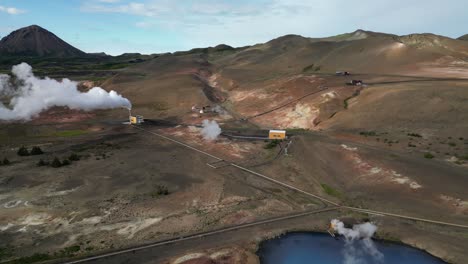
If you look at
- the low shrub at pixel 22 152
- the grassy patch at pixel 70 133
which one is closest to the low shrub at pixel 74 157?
the low shrub at pixel 22 152

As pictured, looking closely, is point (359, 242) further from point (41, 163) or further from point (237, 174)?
point (41, 163)

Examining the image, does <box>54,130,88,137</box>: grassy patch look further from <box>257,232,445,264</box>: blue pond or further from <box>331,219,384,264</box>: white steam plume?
<box>331,219,384,264</box>: white steam plume

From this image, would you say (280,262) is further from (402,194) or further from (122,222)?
(402,194)

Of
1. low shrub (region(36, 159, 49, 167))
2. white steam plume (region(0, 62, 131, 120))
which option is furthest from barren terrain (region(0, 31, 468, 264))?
white steam plume (region(0, 62, 131, 120))

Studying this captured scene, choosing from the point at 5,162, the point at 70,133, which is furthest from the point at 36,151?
the point at 70,133

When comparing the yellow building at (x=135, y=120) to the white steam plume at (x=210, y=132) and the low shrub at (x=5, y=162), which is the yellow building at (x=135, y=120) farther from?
the low shrub at (x=5, y=162)

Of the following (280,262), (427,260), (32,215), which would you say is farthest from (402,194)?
(32,215)
